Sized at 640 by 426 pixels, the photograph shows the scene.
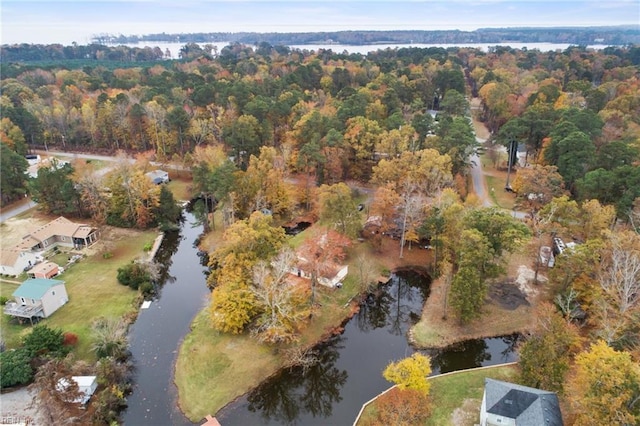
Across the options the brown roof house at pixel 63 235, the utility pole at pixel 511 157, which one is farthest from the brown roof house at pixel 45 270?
the utility pole at pixel 511 157

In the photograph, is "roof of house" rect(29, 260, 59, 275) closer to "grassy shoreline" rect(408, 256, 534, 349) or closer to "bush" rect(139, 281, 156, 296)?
"bush" rect(139, 281, 156, 296)

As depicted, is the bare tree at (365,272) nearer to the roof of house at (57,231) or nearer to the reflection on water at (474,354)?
the reflection on water at (474,354)

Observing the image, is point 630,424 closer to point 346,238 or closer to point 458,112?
point 346,238

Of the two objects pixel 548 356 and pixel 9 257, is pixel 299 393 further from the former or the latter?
pixel 9 257

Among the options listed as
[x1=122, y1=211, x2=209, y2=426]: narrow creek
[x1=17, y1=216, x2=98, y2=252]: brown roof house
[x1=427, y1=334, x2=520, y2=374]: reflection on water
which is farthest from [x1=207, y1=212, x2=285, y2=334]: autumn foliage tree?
[x1=17, y1=216, x2=98, y2=252]: brown roof house

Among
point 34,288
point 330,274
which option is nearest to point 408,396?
point 330,274
